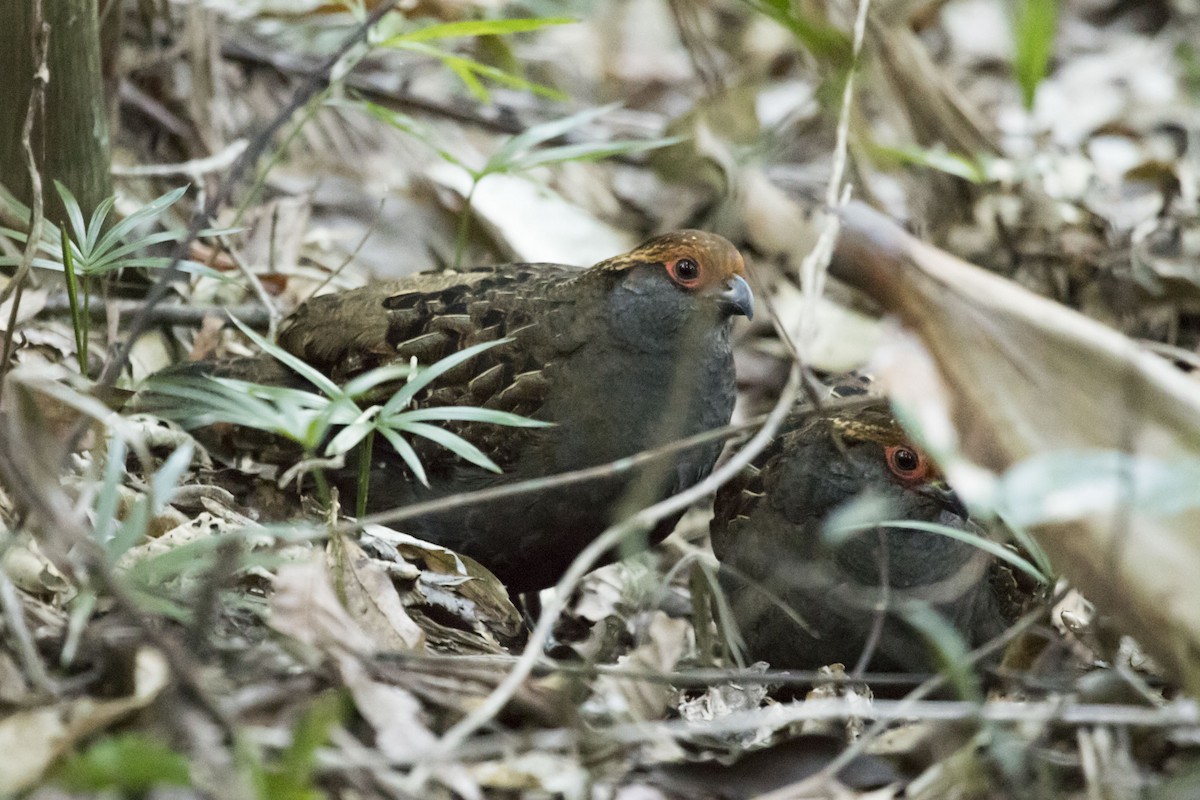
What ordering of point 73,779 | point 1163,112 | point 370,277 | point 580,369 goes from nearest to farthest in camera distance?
point 73,779, point 580,369, point 370,277, point 1163,112

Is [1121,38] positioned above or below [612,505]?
above

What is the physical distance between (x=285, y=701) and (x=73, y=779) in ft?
1.61

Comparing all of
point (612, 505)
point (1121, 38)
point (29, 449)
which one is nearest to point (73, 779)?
point (29, 449)

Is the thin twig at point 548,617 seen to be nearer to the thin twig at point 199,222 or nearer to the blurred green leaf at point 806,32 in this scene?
the blurred green leaf at point 806,32

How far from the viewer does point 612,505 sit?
4195mm

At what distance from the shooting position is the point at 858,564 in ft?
13.3

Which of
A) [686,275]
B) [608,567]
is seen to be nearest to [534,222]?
[608,567]

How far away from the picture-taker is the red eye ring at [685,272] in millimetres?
4426

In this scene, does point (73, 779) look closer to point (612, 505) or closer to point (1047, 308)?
point (1047, 308)

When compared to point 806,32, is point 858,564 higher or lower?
lower

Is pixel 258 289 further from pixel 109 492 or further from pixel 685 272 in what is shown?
pixel 109 492

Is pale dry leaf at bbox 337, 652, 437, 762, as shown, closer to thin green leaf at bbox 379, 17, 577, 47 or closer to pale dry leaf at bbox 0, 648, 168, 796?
pale dry leaf at bbox 0, 648, 168, 796

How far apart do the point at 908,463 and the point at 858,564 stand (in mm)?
322

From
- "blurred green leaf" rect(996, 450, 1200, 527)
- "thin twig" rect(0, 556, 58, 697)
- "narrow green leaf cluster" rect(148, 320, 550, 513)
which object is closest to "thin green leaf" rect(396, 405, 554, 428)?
"narrow green leaf cluster" rect(148, 320, 550, 513)
